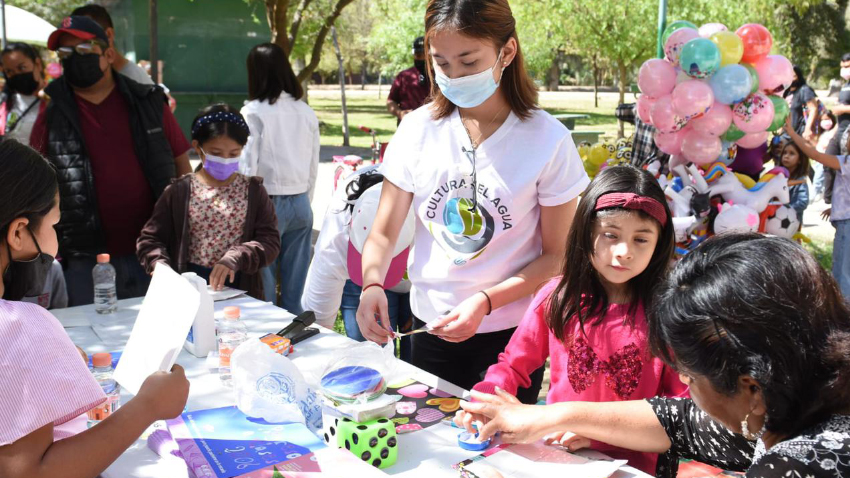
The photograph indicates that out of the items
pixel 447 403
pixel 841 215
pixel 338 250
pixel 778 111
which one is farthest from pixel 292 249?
pixel 841 215

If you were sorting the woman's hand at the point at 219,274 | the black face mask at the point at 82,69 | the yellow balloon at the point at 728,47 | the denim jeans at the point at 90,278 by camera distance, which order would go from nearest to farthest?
1. the woman's hand at the point at 219,274
2. the black face mask at the point at 82,69
3. the denim jeans at the point at 90,278
4. the yellow balloon at the point at 728,47

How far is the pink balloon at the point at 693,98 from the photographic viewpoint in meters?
4.84

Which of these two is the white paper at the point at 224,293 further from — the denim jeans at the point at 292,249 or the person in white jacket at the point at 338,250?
the denim jeans at the point at 292,249

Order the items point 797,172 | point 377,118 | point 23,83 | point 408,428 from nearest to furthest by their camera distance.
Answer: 1. point 408,428
2. point 23,83
3. point 797,172
4. point 377,118

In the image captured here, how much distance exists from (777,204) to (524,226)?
3.73 meters

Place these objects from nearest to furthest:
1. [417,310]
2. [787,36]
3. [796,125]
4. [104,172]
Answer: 1. [417,310]
2. [104,172]
3. [796,125]
4. [787,36]

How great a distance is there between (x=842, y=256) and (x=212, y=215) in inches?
167

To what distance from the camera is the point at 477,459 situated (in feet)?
5.14

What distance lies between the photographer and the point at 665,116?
16.4ft

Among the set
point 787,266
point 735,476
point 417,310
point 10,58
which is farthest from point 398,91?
point 787,266

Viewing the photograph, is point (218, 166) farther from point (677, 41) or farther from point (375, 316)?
point (677, 41)

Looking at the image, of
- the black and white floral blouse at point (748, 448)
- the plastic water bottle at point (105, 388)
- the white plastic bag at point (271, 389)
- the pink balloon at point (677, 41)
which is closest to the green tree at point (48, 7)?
the pink balloon at point (677, 41)

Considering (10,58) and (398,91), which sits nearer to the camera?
(10,58)

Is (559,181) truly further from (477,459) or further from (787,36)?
(787,36)
